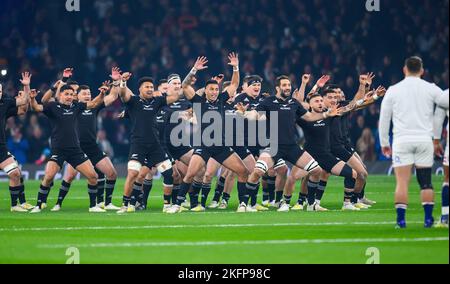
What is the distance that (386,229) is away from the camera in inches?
680

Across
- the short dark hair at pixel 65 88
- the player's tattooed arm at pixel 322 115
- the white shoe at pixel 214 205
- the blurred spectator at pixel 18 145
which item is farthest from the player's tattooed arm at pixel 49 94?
the blurred spectator at pixel 18 145

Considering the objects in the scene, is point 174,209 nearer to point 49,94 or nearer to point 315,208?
point 315,208

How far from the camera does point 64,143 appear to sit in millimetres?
22250

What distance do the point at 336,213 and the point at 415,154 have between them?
177 inches

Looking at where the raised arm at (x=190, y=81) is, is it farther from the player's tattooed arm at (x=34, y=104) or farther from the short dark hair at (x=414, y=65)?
the short dark hair at (x=414, y=65)

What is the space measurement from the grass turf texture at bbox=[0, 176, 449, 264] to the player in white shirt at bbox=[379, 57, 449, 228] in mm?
786

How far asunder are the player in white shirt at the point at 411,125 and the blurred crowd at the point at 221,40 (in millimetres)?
20388

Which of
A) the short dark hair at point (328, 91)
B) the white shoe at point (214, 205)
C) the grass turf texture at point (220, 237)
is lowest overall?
the white shoe at point (214, 205)

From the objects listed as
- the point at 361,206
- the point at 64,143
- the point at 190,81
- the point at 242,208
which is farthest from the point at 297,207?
the point at 64,143

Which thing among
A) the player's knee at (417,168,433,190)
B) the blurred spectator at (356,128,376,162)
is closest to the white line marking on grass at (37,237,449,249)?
the player's knee at (417,168,433,190)

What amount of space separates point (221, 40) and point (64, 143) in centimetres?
1924

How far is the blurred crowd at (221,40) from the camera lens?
3866 centimetres

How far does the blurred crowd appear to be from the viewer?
127 ft
